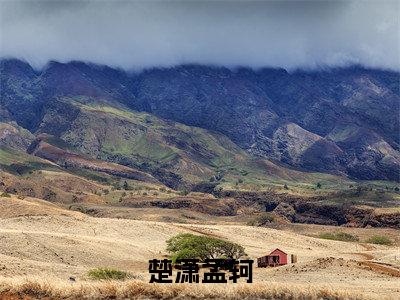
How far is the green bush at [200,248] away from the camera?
65.4m

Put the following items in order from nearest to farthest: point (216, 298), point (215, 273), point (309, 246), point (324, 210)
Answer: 1. point (216, 298)
2. point (215, 273)
3. point (309, 246)
4. point (324, 210)

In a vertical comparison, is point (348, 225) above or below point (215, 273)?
above

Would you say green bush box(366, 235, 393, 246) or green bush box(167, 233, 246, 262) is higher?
green bush box(366, 235, 393, 246)

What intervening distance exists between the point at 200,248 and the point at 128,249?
9235mm

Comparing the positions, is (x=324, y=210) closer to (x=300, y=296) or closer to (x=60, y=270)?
(x=60, y=270)

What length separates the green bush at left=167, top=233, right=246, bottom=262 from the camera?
65438 millimetres

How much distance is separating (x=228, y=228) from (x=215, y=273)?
86.3 metres

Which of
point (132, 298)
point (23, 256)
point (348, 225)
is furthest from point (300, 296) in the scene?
point (348, 225)

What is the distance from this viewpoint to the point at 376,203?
198 metres

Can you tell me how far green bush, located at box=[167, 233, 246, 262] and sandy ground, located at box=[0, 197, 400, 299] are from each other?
3221mm

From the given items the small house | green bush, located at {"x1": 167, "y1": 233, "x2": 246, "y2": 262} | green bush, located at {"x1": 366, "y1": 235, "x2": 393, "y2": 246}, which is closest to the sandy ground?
green bush, located at {"x1": 167, "y1": 233, "x2": 246, "y2": 262}

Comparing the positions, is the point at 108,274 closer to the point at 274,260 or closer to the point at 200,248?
the point at 200,248

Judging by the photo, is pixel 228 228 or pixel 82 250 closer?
pixel 82 250

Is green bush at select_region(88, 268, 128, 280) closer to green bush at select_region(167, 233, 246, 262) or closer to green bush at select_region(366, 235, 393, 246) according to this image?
green bush at select_region(167, 233, 246, 262)
